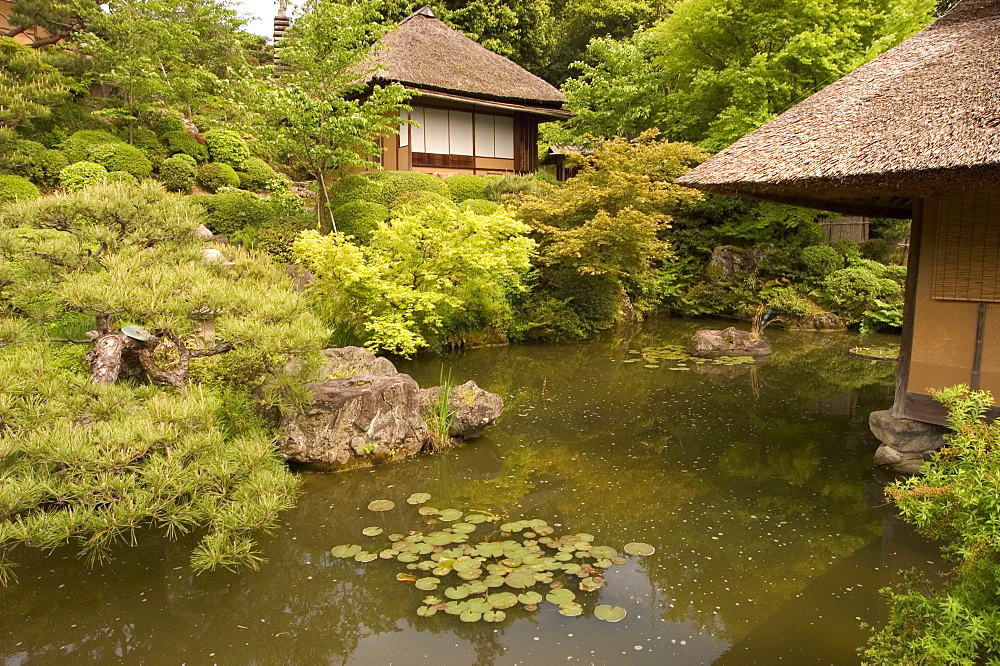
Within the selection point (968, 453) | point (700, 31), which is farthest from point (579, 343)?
point (968, 453)

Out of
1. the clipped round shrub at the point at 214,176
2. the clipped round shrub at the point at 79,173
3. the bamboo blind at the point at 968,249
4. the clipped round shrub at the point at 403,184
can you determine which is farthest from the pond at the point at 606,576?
the clipped round shrub at the point at 214,176

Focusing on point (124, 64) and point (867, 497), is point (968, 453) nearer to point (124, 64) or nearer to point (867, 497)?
point (867, 497)

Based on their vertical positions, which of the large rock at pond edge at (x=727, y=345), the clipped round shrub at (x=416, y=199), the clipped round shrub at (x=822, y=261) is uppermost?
the clipped round shrub at (x=416, y=199)

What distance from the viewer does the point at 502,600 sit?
382 cm

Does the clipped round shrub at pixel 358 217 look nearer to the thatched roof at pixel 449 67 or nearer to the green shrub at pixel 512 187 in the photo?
the green shrub at pixel 512 187

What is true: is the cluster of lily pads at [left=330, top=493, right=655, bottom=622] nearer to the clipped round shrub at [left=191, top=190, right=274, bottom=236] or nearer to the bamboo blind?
the bamboo blind

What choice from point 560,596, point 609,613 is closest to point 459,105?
point 560,596

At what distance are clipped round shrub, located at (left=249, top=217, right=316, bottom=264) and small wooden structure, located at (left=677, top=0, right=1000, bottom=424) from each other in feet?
26.3

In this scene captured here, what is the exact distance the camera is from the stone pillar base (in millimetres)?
5746

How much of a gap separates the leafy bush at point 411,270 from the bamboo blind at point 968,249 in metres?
5.70

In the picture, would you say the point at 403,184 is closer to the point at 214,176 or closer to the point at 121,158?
the point at 214,176

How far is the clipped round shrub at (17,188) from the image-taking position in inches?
424

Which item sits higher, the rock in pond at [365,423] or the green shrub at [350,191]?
the green shrub at [350,191]

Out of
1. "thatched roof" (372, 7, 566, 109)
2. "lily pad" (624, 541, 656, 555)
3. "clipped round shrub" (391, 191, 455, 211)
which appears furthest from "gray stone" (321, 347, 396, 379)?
"thatched roof" (372, 7, 566, 109)
